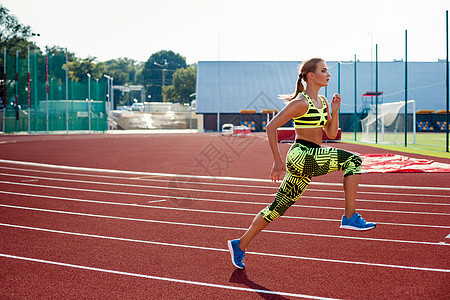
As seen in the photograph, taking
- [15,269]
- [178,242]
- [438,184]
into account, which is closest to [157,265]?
[178,242]

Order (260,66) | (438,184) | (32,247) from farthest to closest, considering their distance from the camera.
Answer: (260,66) → (438,184) → (32,247)

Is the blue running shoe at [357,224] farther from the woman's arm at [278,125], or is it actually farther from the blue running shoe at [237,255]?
the blue running shoe at [237,255]

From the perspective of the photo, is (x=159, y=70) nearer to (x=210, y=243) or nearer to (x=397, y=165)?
(x=397, y=165)

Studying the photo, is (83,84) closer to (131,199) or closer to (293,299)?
(131,199)

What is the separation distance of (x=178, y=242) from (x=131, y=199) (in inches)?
137

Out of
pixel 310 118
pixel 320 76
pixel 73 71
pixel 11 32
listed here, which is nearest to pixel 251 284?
pixel 310 118

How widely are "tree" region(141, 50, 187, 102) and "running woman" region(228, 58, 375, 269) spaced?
14503 centimetres

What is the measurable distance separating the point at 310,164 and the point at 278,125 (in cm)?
43

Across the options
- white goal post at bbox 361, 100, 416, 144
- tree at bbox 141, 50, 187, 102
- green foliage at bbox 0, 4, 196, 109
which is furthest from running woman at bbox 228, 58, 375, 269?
tree at bbox 141, 50, 187, 102

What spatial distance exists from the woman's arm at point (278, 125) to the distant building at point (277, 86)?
51517mm

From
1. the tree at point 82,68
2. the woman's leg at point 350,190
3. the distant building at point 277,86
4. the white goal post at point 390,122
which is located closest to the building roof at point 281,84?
the distant building at point 277,86

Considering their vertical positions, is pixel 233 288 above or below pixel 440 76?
below

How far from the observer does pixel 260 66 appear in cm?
6475

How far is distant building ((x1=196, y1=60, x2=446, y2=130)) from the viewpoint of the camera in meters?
57.1
